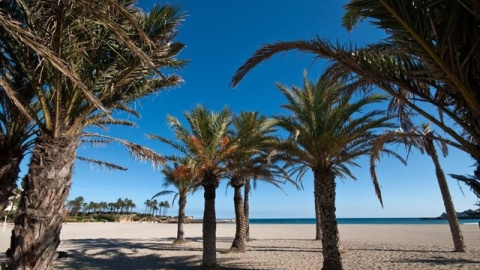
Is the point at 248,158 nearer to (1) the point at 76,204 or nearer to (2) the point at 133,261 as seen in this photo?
(2) the point at 133,261

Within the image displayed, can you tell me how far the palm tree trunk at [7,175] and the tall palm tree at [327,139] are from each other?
7269mm

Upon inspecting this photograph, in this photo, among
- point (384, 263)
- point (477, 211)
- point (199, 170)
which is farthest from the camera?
point (199, 170)

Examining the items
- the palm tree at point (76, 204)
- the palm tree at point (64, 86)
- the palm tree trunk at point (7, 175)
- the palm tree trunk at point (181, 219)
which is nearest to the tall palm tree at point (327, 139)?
the palm tree at point (64, 86)

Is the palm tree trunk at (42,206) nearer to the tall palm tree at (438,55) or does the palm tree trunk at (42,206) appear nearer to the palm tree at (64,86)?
the palm tree at (64,86)

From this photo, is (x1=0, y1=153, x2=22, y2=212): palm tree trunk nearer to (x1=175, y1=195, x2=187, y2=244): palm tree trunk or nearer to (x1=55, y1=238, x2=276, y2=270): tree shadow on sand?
(x1=55, y1=238, x2=276, y2=270): tree shadow on sand

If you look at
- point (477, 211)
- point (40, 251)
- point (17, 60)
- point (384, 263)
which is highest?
point (17, 60)

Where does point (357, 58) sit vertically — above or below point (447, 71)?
above

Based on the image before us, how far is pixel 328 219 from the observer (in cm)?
902

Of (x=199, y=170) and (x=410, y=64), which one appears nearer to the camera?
(x=410, y=64)

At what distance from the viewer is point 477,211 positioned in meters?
3.67

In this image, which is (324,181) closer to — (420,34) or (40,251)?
(420,34)

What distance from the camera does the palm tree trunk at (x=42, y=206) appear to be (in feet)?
15.5

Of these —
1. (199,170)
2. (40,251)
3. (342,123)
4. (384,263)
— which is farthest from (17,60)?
(384,263)

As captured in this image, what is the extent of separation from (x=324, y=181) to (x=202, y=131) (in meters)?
4.85
